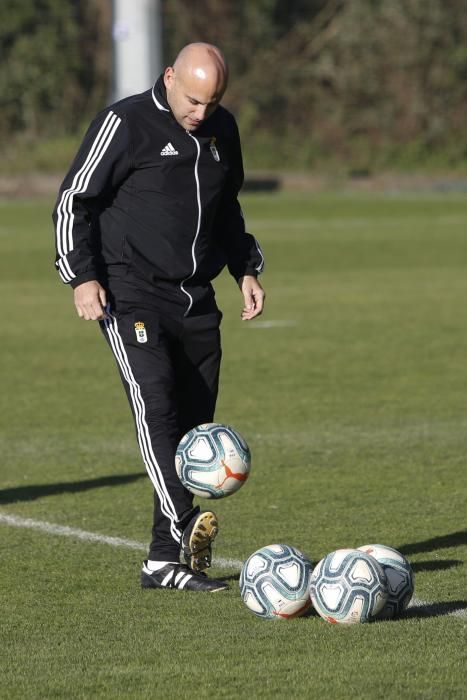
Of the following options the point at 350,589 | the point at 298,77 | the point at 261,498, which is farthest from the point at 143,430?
the point at 298,77

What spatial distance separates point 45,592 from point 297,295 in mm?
13912

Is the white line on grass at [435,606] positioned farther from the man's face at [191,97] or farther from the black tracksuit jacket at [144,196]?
the man's face at [191,97]

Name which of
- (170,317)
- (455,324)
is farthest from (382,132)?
(170,317)

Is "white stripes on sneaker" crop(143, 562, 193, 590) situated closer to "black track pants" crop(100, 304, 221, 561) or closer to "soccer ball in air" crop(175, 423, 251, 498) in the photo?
"black track pants" crop(100, 304, 221, 561)

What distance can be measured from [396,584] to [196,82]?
202cm

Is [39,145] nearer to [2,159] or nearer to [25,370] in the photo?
[2,159]

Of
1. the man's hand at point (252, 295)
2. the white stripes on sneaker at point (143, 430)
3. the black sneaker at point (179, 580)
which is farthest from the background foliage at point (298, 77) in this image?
the black sneaker at point (179, 580)

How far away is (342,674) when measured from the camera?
5.07 m

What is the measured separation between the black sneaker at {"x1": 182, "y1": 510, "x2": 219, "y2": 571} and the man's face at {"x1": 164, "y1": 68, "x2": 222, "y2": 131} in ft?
5.04

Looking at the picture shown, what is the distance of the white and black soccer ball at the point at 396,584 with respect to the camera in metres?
5.75

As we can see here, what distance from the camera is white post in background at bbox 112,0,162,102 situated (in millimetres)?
32844

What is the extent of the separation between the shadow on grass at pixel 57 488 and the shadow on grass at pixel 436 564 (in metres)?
2.46

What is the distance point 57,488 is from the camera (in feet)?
28.6

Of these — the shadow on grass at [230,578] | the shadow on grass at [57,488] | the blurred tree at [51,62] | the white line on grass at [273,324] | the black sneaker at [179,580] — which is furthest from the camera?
the blurred tree at [51,62]
